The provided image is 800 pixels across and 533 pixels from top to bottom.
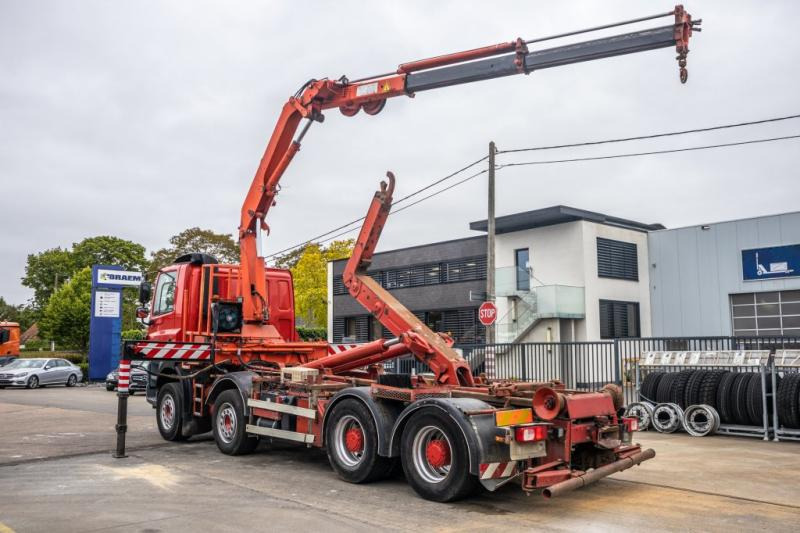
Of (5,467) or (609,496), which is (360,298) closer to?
(609,496)

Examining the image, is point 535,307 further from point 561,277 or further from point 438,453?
point 438,453

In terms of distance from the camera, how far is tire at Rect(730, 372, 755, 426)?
13.2 meters

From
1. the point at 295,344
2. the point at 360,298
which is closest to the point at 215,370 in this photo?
the point at 295,344

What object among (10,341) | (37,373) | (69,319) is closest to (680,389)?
(37,373)

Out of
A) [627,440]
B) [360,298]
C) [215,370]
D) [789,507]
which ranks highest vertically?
[360,298]

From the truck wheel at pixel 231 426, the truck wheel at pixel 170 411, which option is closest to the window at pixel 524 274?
the truck wheel at pixel 170 411

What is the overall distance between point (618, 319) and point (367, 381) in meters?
25.9

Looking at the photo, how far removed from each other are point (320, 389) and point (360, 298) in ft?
5.93

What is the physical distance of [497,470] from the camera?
7.13m

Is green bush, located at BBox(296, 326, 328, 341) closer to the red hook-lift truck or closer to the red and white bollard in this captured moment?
the red hook-lift truck

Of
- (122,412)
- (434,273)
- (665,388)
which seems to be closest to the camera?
(122,412)

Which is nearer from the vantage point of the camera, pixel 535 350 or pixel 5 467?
pixel 5 467

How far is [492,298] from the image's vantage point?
19.0m

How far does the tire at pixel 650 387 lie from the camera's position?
14672 millimetres
